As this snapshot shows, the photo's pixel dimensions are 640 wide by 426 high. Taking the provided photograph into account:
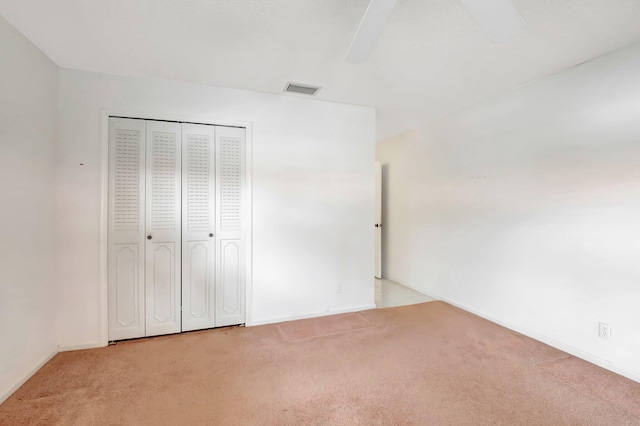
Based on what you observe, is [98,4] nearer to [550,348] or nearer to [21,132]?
[21,132]

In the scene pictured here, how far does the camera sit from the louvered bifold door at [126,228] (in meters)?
2.61

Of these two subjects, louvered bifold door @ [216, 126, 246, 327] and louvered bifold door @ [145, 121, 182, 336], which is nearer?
louvered bifold door @ [145, 121, 182, 336]

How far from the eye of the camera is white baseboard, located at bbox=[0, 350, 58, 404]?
1851 millimetres

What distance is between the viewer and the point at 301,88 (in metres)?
2.94

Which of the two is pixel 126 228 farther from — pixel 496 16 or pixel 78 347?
pixel 496 16

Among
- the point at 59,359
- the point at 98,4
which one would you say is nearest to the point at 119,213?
the point at 59,359

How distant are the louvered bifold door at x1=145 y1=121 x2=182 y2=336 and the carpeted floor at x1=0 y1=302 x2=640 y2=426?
0.24 m

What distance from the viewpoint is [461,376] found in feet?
6.98

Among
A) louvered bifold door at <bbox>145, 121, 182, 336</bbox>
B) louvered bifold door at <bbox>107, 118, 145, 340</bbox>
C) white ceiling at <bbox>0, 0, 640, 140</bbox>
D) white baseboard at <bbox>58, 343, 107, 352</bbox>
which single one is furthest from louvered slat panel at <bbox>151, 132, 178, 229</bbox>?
white baseboard at <bbox>58, 343, 107, 352</bbox>

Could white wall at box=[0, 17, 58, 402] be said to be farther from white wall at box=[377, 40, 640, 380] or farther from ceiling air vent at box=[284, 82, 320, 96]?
white wall at box=[377, 40, 640, 380]

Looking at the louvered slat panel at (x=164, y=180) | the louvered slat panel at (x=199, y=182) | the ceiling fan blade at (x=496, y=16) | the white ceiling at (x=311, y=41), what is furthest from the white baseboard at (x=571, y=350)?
the louvered slat panel at (x=164, y=180)

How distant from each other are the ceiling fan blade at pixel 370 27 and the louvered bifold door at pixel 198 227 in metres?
1.82

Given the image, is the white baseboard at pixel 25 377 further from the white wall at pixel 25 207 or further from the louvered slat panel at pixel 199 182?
the louvered slat panel at pixel 199 182

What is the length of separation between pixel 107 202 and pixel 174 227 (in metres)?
0.59
